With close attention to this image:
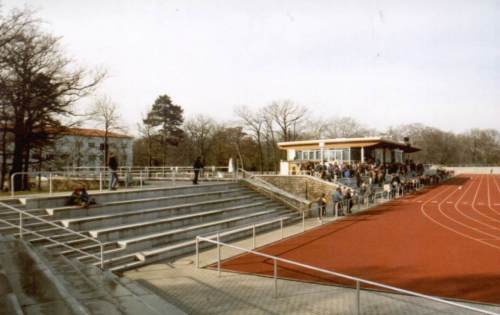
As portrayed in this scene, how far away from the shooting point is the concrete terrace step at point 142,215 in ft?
45.1

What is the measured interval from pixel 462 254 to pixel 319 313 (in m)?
8.05

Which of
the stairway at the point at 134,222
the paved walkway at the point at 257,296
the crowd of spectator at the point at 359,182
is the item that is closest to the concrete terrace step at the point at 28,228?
the stairway at the point at 134,222

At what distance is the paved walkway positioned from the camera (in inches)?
339

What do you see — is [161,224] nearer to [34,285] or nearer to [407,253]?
[34,285]

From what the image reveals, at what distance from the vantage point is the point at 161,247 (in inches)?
569

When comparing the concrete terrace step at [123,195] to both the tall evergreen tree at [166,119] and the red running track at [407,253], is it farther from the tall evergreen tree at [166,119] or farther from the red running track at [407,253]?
the tall evergreen tree at [166,119]

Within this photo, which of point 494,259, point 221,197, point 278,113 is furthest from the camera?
point 278,113

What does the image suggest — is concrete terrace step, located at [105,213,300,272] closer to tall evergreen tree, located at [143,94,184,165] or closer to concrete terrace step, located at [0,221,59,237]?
concrete terrace step, located at [0,221,59,237]

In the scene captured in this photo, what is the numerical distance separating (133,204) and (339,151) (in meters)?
30.0

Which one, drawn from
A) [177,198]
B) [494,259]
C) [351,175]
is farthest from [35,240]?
[351,175]

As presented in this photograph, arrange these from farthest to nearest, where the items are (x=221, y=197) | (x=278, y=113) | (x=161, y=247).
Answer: (x=278, y=113)
(x=221, y=197)
(x=161, y=247)


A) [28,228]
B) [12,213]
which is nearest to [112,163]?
[12,213]

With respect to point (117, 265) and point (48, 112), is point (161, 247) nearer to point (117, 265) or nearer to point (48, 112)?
point (117, 265)

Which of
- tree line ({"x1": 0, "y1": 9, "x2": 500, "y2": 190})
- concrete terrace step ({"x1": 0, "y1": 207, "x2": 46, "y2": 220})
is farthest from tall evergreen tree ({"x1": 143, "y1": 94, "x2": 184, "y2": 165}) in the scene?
concrete terrace step ({"x1": 0, "y1": 207, "x2": 46, "y2": 220})
